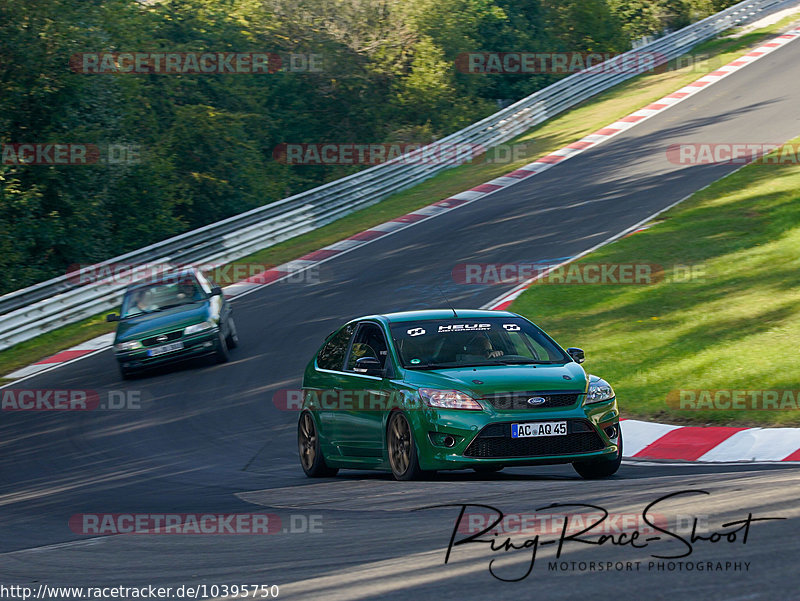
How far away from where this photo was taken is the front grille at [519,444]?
8461mm

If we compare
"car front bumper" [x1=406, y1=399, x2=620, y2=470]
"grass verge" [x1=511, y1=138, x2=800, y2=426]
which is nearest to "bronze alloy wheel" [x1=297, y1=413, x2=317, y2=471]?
"car front bumper" [x1=406, y1=399, x2=620, y2=470]

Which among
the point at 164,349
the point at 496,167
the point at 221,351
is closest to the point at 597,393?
the point at 221,351

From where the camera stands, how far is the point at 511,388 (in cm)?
862

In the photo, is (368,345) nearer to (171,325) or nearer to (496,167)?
(171,325)

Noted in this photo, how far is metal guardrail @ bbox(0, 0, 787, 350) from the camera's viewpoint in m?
21.7

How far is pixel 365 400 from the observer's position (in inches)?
379

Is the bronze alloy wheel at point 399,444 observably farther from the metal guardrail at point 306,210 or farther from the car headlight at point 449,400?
the metal guardrail at point 306,210

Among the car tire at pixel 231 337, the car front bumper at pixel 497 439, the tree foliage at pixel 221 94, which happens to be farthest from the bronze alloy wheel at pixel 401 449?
the tree foliage at pixel 221 94

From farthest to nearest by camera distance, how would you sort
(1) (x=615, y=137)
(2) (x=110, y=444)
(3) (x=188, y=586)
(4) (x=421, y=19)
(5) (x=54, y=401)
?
(4) (x=421, y=19)
(1) (x=615, y=137)
(5) (x=54, y=401)
(2) (x=110, y=444)
(3) (x=188, y=586)

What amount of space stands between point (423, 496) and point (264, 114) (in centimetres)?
3517

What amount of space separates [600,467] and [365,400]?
216 cm

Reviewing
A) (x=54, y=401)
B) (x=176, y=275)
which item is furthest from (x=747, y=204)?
(x=54, y=401)

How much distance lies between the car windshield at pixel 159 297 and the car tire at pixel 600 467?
1013cm

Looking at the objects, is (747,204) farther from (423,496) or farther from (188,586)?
(188,586)
